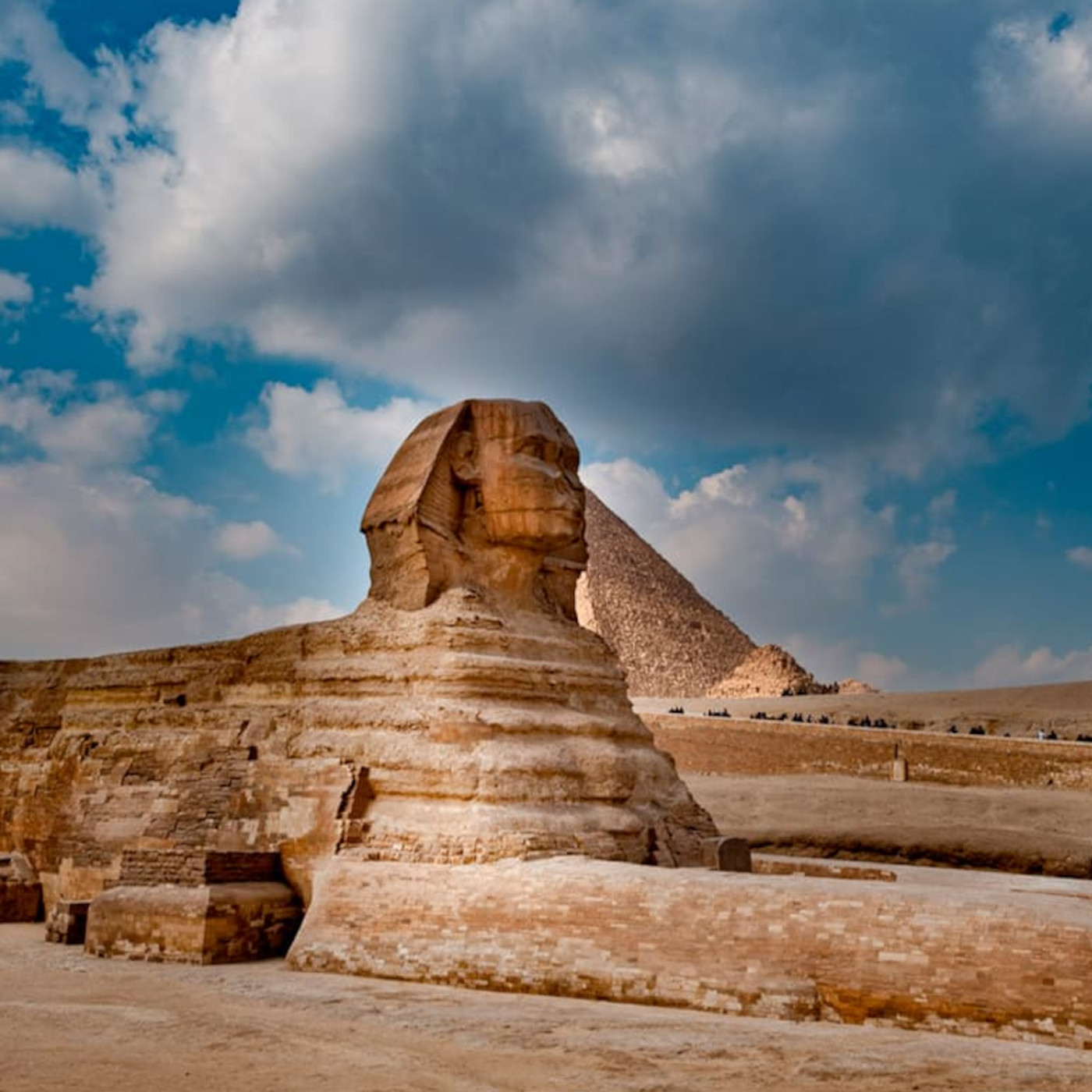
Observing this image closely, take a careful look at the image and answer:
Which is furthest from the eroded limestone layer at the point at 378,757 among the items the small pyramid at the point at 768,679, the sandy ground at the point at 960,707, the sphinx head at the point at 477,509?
the small pyramid at the point at 768,679

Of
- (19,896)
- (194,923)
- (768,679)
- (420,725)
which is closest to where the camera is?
(194,923)

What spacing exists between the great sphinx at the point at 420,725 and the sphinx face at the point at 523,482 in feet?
0.05

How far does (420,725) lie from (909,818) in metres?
12.5

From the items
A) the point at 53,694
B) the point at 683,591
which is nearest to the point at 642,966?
the point at 53,694

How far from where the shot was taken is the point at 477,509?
8875mm

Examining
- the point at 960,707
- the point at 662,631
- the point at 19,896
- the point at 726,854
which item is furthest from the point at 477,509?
the point at 662,631

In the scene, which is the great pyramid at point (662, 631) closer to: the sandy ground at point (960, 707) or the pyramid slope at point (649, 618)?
the pyramid slope at point (649, 618)

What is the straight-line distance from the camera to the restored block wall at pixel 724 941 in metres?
5.03

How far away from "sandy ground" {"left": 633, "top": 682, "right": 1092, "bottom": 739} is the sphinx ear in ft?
81.3

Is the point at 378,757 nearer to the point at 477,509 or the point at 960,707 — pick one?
the point at 477,509

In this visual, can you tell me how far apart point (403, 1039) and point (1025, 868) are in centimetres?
906

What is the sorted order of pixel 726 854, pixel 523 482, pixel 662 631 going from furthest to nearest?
pixel 662 631 → pixel 523 482 → pixel 726 854

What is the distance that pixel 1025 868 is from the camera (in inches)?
481

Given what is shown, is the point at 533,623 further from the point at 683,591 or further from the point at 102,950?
the point at 683,591
